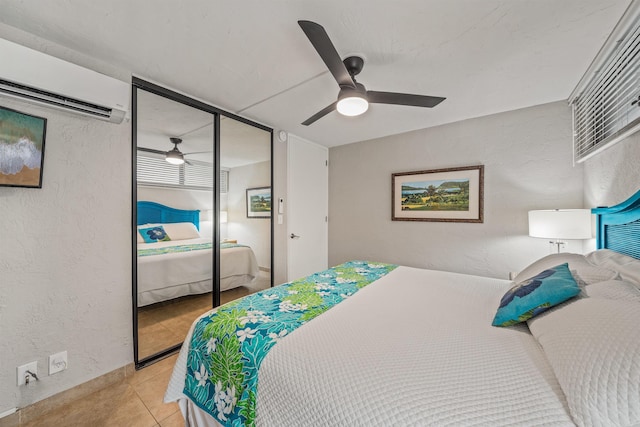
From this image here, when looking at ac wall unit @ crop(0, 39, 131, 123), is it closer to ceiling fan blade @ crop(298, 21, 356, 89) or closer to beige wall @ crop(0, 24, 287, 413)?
beige wall @ crop(0, 24, 287, 413)

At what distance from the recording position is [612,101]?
63.7 inches

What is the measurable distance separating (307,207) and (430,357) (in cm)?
271

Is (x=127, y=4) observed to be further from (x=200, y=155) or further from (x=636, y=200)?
(x=636, y=200)

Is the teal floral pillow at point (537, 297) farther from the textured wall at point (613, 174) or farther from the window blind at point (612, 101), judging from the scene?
the window blind at point (612, 101)

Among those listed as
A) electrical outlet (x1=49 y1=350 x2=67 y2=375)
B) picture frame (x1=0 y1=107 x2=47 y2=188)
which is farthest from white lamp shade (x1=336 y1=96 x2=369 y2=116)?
electrical outlet (x1=49 y1=350 x2=67 y2=375)

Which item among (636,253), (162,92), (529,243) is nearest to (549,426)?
(636,253)

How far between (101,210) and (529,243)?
3737mm

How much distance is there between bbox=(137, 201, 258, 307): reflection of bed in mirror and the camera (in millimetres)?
2008

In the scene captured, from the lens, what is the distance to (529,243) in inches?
96.7

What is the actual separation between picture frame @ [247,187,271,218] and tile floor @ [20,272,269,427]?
118 cm

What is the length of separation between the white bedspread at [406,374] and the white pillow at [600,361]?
2.4 inches

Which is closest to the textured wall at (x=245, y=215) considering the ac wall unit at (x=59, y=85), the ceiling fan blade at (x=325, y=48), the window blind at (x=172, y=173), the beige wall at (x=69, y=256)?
the window blind at (x=172, y=173)

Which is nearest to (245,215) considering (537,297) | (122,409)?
(122,409)

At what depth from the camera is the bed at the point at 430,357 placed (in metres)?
0.67
